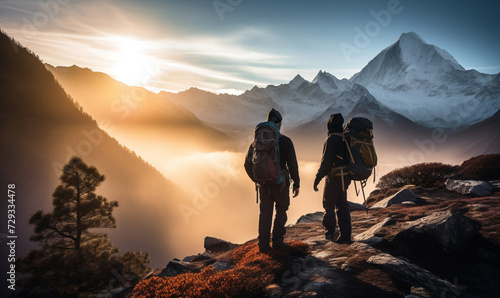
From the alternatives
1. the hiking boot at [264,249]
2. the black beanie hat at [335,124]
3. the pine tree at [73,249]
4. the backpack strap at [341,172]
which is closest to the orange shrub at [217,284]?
the hiking boot at [264,249]

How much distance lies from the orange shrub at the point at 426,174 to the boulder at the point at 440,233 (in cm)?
1176

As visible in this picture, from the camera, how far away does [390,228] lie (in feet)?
23.7

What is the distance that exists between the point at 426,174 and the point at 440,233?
45.3 feet

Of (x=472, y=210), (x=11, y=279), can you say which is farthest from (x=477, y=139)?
(x=11, y=279)

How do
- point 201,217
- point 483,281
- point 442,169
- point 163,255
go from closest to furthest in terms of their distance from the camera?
1. point 483,281
2. point 442,169
3. point 163,255
4. point 201,217

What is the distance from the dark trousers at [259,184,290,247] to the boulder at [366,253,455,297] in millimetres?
2204

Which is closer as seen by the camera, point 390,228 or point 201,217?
point 390,228

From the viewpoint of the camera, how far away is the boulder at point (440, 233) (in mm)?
5838

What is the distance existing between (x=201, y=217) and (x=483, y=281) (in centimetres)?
9528

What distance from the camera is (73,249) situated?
47.3 ft

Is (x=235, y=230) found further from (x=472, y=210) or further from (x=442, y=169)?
(x=472, y=210)

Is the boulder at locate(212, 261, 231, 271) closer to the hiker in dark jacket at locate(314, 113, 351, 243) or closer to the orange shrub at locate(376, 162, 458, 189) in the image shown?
the hiker in dark jacket at locate(314, 113, 351, 243)

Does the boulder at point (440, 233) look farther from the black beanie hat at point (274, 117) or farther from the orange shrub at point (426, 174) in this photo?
the orange shrub at point (426, 174)

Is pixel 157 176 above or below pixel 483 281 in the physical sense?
above
